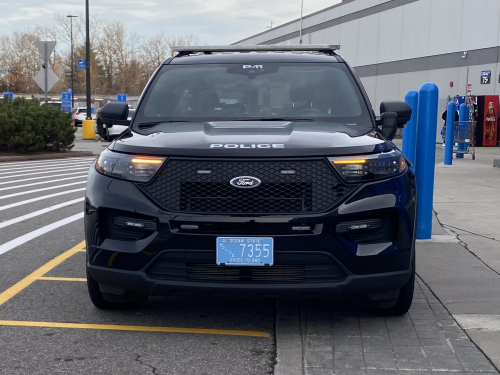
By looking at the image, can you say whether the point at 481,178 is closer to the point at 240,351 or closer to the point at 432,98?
the point at 432,98

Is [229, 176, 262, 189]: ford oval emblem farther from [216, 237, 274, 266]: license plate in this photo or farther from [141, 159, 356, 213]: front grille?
[216, 237, 274, 266]: license plate

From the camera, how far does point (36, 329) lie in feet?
15.8

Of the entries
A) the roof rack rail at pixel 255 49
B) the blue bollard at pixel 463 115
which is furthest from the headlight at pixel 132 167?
the blue bollard at pixel 463 115

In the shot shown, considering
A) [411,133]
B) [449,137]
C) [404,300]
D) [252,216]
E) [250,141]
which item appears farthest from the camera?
[449,137]

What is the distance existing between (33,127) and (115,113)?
1760 cm

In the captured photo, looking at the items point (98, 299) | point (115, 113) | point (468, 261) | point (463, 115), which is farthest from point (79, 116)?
point (98, 299)

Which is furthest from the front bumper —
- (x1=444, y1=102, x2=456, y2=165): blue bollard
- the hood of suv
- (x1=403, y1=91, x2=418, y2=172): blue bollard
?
(x1=444, y1=102, x2=456, y2=165): blue bollard

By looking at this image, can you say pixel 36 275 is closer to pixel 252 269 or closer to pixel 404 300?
pixel 252 269

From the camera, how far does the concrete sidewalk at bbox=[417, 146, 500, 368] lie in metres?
4.93

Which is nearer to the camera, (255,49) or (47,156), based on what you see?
(255,49)

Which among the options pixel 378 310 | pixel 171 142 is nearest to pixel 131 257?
pixel 171 142

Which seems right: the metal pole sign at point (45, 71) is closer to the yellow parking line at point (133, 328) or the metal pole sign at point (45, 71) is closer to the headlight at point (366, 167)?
the yellow parking line at point (133, 328)

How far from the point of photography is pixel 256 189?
4.39 metres

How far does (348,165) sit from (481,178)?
11910 millimetres
